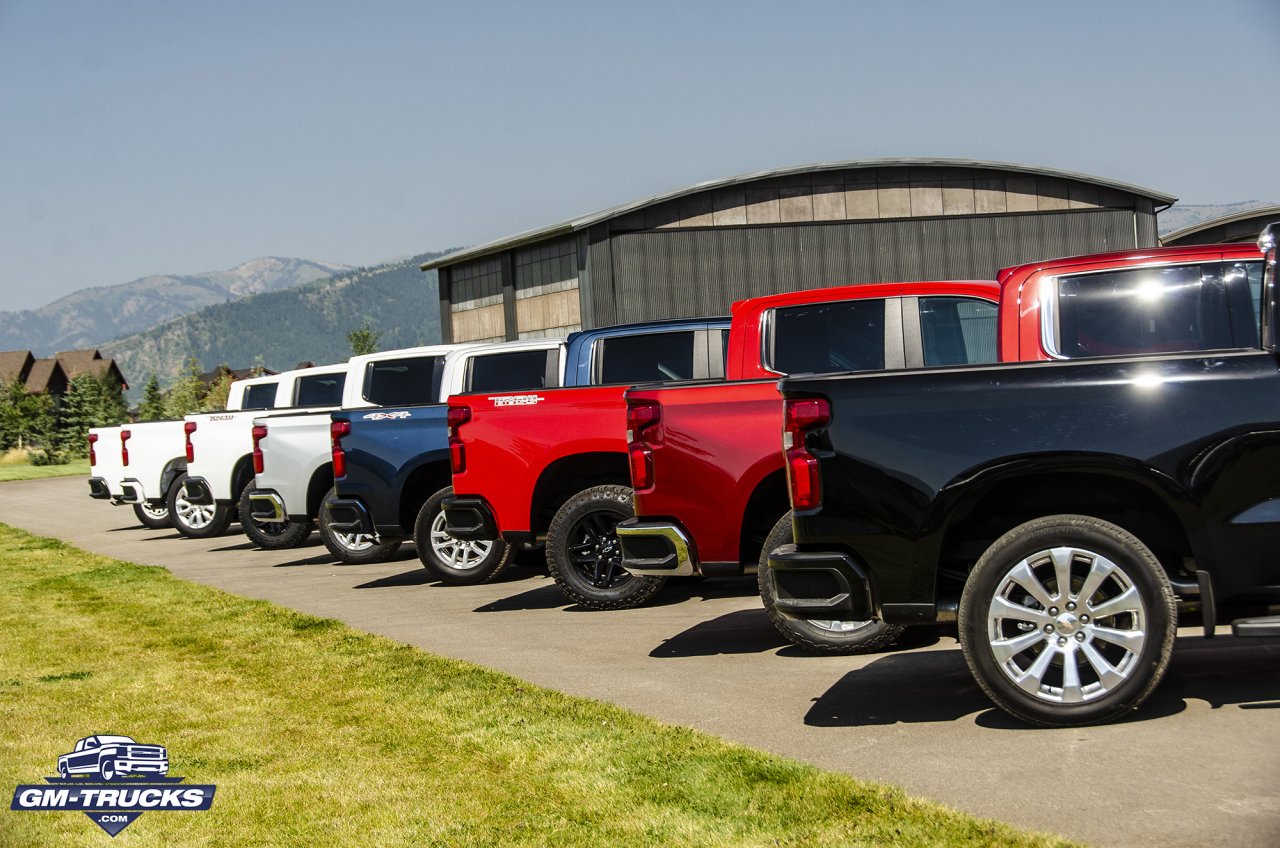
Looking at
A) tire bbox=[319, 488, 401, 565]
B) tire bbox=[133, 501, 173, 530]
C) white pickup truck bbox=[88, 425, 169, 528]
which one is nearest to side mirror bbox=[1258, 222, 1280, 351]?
tire bbox=[319, 488, 401, 565]

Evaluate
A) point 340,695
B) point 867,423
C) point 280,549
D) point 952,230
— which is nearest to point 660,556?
point 340,695

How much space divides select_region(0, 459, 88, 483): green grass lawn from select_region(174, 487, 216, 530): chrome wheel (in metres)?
27.8

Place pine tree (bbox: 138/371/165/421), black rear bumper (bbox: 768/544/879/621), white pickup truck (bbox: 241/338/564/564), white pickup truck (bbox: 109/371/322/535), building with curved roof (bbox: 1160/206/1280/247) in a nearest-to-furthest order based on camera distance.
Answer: black rear bumper (bbox: 768/544/879/621), white pickup truck (bbox: 241/338/564/564), white pickup truck (bbox: 109/371/322/535), building with curved roof (bbox: 1160/206/1280/247), pine tree (bbox: 138/371/165/421)

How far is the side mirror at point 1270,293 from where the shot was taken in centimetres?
586

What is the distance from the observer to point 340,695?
7.51 meters

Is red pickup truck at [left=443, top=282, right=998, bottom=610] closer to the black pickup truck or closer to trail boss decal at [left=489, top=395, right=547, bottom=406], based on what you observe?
trail boss decal at [left=489, top=395, right=547, bottom=406]

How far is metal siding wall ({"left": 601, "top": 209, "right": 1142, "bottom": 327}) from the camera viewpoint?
37.2 meters

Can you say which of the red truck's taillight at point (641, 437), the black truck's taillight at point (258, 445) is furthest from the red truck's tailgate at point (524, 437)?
the black truck's taillight at point (258, 445)

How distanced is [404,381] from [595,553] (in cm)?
499

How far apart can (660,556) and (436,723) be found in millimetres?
2192

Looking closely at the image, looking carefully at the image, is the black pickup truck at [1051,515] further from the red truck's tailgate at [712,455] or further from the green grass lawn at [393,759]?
the red truck's tailgate at [712,455]

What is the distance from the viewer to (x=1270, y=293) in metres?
5.98

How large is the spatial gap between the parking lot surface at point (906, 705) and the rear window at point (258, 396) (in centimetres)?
850

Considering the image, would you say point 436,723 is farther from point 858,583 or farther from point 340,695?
point 858,583
